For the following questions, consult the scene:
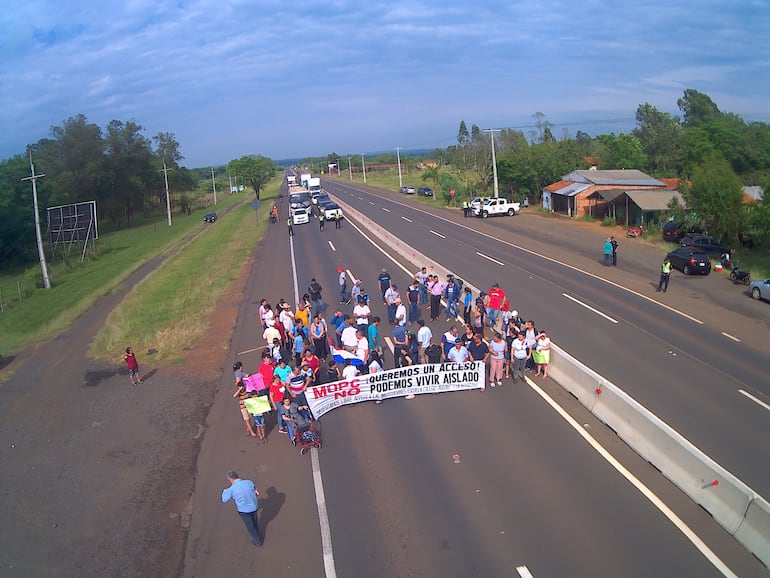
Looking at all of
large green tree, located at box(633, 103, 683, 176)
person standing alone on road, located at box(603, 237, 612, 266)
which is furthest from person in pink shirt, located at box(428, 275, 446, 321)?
large green tree, located at box(633, 103, 683, 176)

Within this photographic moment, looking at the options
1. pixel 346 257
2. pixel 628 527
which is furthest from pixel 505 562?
pixel 346 257

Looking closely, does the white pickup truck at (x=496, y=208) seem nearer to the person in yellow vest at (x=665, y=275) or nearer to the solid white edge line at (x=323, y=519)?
the person in yellow vest at (x=665, y=275)

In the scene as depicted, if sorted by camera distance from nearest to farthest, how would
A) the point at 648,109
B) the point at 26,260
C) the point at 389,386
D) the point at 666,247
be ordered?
1. the point at 389,386
2. the point at 666,247
3. the point at 26,260
4. the point at 648,109

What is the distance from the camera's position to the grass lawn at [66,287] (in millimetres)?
24203

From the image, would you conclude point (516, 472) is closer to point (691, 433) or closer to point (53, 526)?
point (691, 433)

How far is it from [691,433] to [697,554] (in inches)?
152

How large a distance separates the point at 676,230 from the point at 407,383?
1104 inches

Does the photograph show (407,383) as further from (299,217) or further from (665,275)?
(299,217)

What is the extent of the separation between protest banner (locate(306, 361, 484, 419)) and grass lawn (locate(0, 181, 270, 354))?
15.0 m

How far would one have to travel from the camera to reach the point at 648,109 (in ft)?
265

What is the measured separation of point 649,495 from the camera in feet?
29.8

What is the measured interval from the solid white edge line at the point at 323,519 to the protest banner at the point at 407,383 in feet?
6.37

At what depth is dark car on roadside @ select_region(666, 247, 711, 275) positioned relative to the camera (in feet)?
86.4

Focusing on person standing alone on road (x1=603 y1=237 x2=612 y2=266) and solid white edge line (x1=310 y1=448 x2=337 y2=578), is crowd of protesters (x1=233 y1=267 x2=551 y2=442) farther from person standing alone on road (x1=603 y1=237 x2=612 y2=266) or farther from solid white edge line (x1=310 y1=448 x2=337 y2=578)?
person standing alone on road (x1=603 y1=237 x2=612 y2=266)
